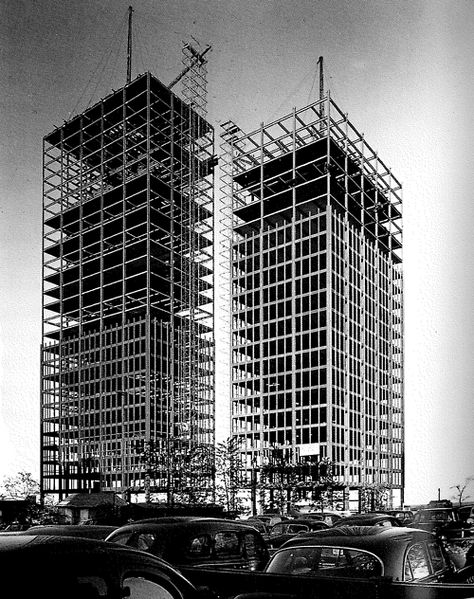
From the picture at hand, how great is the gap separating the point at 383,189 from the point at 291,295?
24.5 metres

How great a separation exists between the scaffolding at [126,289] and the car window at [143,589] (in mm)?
94598

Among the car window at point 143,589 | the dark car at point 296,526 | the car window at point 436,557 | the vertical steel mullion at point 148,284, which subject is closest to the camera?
the car window at point 143,589

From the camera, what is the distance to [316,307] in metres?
97.2

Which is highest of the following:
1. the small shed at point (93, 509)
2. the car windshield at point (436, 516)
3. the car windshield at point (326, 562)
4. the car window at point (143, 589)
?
the car window at point (143, 589)

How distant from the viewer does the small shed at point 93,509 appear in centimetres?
3266

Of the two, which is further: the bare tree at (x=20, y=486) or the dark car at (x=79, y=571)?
the bare tree at (x=20, y=486)

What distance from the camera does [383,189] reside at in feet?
365

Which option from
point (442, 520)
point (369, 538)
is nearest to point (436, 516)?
point (442, 520)

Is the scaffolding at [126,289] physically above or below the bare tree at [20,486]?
above

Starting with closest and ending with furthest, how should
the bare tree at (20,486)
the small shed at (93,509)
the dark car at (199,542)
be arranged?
the dark car at (199,542)
the small shed at (93,509)
the bare tree at (20,486)

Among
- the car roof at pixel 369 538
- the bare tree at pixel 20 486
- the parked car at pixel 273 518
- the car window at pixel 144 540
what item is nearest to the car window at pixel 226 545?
the car window at pixel 144 540

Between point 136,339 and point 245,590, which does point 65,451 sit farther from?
point 245,590

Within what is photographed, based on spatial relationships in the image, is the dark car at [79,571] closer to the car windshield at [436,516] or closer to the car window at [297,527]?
the car window at [297,527]

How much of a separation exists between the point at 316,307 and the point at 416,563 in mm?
89661
